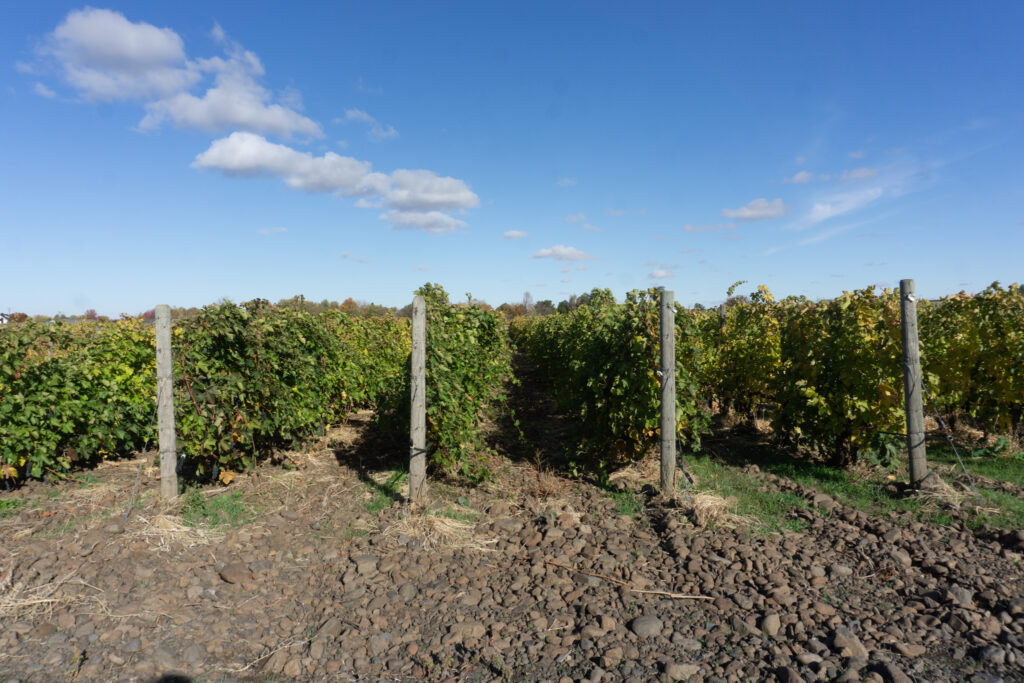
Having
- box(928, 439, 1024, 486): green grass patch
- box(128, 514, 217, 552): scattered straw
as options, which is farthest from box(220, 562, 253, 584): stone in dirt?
box(928, 439, 1024, 486): green grass patch

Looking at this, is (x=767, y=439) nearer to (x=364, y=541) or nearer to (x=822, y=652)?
(x=822, y=652)

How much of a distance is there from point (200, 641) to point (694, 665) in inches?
111

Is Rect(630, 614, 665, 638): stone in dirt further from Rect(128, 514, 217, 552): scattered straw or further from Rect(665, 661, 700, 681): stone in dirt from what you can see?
Rect(128, 514, 217, 552): scattered straw

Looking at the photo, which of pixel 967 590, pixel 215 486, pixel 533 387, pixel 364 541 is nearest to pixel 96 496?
pixel 215 486

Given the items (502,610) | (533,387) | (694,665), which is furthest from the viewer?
(533,387)

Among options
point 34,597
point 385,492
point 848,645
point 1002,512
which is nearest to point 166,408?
point 34,597

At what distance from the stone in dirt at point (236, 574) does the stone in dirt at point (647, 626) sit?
8.79ft

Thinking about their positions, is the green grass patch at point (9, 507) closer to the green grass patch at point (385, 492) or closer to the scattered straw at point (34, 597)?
the scattered straw at point (34, 597)

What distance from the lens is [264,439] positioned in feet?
21.7

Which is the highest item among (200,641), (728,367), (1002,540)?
(728,367)

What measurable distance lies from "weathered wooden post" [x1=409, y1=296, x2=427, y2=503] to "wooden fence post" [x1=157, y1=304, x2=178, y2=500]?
2.23 meters

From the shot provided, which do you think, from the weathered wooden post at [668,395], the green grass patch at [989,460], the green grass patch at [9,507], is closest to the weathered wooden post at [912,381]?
the green grass patch at [989,460]

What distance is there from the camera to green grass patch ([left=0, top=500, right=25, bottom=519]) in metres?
5.04

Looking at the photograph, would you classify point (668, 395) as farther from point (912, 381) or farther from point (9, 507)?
point (9, 507)
